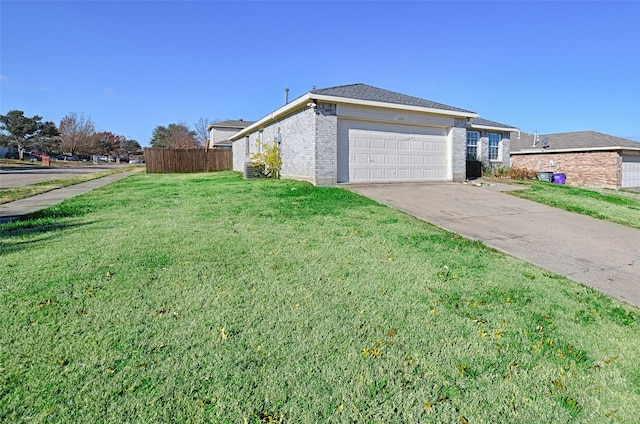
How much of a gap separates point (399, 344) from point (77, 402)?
221 cm

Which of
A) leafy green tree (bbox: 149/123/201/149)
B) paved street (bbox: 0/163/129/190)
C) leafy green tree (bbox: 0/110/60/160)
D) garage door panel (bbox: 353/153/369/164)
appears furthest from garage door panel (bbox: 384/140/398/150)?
leafy green tree (bbox: 0/110/60/160)

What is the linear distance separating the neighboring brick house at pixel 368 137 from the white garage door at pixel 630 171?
49.2 ft

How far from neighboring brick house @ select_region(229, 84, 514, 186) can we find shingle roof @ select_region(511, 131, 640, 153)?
13686mm

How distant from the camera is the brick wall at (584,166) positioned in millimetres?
20812

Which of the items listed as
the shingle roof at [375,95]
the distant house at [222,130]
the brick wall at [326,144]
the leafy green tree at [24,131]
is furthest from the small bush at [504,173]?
the leafy green tree at [24,131]

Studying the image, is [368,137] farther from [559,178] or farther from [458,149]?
[559,178]

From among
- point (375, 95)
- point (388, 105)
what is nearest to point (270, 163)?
point (375, 95)

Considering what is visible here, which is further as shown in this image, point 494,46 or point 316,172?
point 494,46

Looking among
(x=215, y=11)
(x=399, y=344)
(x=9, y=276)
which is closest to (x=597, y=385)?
Answer: (x=399, y=344)

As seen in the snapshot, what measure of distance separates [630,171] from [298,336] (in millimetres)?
27909

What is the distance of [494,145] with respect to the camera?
19594 mm

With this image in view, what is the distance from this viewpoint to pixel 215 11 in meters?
11.9

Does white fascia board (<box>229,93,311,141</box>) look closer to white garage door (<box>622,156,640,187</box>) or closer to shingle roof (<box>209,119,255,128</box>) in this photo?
shingle roof (<box>209,119,255,128</box>)

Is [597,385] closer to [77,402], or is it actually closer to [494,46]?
[77,402]
